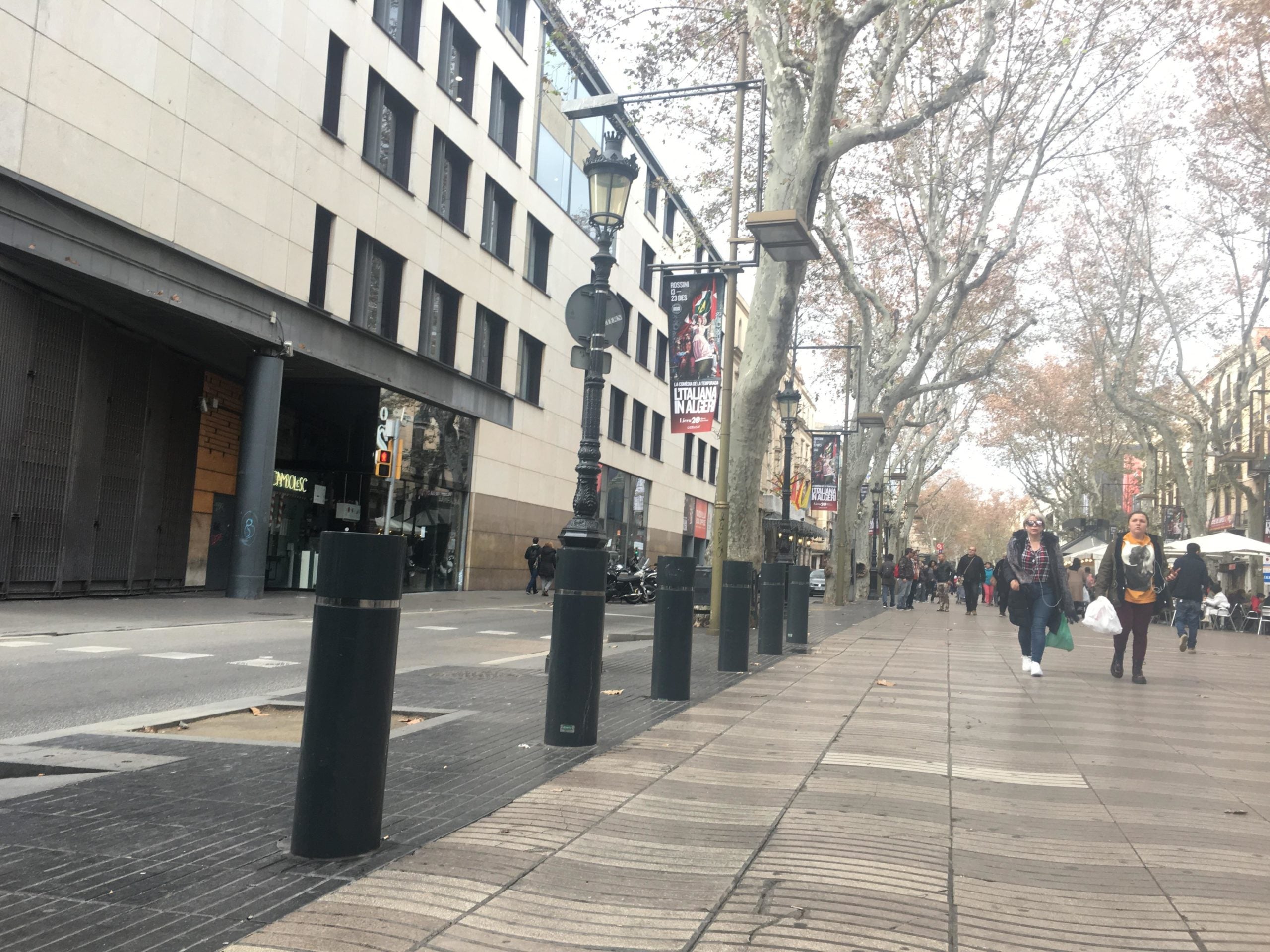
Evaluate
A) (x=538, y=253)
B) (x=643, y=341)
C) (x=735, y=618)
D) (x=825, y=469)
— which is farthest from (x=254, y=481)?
(x=643, y=341)

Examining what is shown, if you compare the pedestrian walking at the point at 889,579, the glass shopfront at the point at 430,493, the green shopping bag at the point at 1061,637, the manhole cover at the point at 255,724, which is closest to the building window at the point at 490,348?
the glass shopfront at the point at 430,493

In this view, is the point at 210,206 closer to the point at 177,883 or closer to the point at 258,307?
the point at 258,307

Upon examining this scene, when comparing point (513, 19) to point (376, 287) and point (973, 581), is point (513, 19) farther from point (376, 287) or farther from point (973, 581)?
point (973, 581)

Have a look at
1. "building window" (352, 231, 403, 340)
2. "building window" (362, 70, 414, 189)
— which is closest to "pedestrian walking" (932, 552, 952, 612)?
"building window" (352, 231, 403, 340)

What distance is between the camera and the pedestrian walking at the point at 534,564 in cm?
2714

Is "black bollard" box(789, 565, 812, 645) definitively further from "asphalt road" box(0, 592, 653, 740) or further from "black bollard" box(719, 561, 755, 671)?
"black bollard" box(719, 561, 755, 671)

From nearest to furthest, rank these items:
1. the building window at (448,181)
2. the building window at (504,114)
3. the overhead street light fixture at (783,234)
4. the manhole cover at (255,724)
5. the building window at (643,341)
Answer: the manhole cover at (255,724)
the overhead street light fixture at (783,234)
the building window at (448,181)
the building window at (504,114)
the building window at (643,341)

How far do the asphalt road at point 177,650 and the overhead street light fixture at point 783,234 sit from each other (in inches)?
208

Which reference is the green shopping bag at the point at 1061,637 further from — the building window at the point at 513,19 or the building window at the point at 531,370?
the building window at the point at 513,19

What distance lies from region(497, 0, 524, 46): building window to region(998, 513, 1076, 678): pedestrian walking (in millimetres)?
22053

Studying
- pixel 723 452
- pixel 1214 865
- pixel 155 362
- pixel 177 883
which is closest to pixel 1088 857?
pixel 1214 865

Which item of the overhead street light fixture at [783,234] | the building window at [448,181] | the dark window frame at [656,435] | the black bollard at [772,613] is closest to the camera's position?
the black bollard at [772,613]

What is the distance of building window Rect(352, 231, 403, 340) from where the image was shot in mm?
21953

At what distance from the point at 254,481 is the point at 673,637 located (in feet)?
42.1
